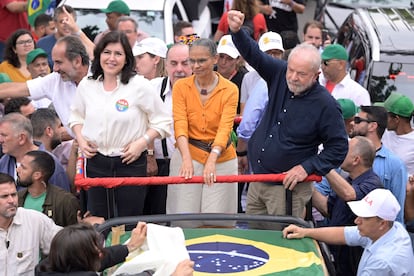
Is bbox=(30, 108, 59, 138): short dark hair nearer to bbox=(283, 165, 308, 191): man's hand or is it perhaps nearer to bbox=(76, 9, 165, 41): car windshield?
bbox=(283, 165, 308, 191): man's hand

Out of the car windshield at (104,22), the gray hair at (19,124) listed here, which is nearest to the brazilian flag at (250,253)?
the gray hair at (19,124)

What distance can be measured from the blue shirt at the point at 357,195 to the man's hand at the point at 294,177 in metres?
0.65

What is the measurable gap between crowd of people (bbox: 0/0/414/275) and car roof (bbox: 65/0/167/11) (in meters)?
3.94

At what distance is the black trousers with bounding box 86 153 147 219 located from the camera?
6.77m

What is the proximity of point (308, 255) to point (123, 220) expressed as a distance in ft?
3.94

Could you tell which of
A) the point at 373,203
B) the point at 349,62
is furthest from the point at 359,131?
the point at 349,62

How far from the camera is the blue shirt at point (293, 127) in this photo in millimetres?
6492

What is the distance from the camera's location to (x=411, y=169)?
8.65 metres

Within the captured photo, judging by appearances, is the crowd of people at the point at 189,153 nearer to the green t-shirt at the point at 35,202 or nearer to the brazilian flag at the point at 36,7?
the green t-shirt at the point at 35,202

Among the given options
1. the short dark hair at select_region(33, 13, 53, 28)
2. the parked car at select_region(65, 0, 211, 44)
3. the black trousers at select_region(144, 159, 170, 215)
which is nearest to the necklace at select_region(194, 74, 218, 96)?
the black trousers at select_region(144, 159, 170, 215)

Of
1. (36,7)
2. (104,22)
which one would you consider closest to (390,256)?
(104,22)

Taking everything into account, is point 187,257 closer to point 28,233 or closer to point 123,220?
point 123,220

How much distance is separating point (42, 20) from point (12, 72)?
61.2 inches

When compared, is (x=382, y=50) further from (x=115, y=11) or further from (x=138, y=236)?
(x=138, y=236)
